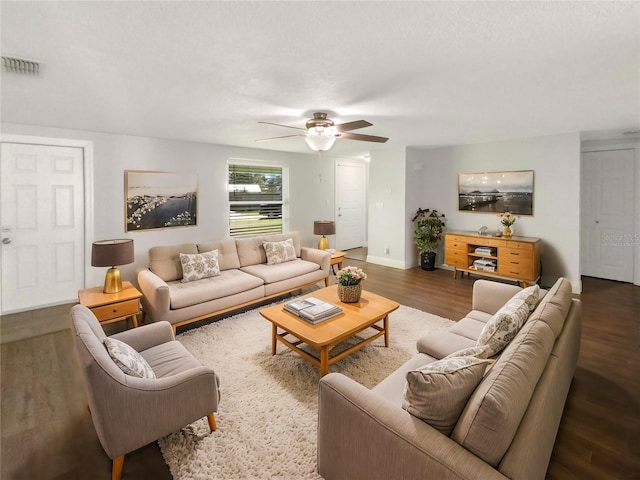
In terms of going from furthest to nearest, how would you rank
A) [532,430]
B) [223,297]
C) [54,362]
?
1. [223,297]
2. [54,362]
3. [532,430]

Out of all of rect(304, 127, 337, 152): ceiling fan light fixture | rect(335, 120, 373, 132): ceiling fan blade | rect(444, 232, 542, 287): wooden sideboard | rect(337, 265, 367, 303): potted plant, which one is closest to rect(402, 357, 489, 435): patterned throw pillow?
rect(337, 265, 367, 303): potted plant

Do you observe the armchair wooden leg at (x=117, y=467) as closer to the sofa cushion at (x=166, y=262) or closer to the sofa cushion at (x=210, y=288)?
the sofa cushion at (x=210, y=288)

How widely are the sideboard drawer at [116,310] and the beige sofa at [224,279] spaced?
0.15 meters

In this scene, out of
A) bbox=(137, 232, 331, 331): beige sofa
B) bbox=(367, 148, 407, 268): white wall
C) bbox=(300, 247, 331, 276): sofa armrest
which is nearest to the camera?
bbox=(137, 232, 331, 331): beige sofa

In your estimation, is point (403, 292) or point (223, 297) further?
point (403, 292)

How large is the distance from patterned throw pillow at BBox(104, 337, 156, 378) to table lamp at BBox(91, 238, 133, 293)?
167 centimetres

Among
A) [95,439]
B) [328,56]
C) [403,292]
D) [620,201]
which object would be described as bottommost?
[95,439]

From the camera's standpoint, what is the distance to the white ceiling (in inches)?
60.7

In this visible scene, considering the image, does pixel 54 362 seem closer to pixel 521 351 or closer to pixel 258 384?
pixel 258 384

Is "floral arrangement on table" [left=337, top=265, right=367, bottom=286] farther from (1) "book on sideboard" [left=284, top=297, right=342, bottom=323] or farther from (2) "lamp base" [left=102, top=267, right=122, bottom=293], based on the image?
(2) "lamp base" [left=102, top=267, right=122, bottom=293]

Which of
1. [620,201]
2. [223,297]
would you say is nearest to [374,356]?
[223,297]

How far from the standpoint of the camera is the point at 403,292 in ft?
15.5

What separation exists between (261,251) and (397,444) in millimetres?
3851

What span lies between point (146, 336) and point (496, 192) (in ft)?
17.8
